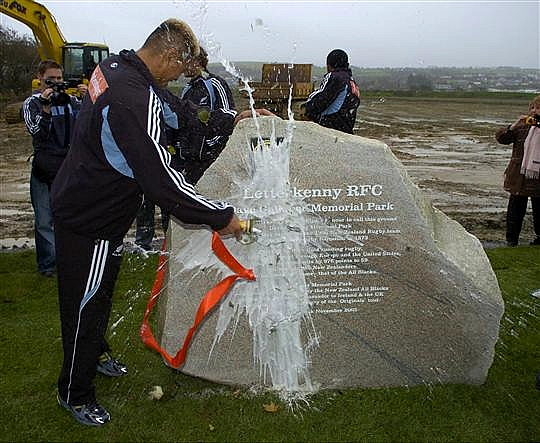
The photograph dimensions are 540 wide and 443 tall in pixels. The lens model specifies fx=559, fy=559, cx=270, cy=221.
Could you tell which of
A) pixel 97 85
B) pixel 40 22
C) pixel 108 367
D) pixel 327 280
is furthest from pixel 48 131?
pixel 40 22

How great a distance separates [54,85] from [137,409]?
3.00 meters

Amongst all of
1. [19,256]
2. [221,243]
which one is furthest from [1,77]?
[221,243]

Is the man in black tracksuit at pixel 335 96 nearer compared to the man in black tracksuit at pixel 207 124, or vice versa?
the man in black tracksuit at pixel 207 124

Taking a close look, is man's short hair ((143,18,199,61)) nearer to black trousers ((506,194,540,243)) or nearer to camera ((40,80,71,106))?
camera ((40,80,71,106))

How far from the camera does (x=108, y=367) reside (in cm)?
359

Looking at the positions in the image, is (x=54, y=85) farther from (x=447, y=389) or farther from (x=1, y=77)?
(x=1, y=77)

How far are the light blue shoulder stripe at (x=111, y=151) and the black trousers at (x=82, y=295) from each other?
1.38ft

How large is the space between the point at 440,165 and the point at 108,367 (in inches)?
420

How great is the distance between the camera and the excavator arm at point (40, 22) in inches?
516

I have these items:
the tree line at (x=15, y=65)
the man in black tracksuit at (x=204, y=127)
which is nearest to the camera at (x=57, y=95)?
the man in black tracksuit at (x=204, y=127)

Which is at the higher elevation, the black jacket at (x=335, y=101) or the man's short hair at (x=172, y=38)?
the man's short hair at (x=172, y=38)

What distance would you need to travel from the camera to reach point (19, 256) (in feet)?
19.7

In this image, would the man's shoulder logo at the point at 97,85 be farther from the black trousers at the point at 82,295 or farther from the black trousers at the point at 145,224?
the black trousers at the point at 145,224

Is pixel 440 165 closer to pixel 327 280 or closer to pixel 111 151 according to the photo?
pixel 327 280
